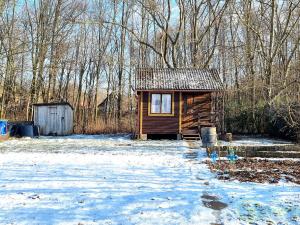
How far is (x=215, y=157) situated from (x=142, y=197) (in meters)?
5.05

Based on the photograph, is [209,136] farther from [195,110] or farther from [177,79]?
[177,79]

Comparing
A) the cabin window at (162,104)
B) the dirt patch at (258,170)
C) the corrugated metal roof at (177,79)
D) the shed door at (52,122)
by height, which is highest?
the corrugated metal roof at (177,79)

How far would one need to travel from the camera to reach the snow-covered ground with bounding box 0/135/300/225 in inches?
218

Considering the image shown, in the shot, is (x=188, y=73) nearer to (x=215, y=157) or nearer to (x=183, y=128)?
(x=183, y=128)

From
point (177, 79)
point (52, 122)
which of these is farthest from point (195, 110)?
point (52, 122)

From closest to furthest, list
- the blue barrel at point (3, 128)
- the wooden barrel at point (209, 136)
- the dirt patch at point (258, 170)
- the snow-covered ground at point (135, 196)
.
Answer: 1. the snow-covered ground at point (135, 196)
2. the dirt patch at point (258, 170)
3. the wooden barrel at point (209, 136)
4. the blue barrel at point (3, 128)

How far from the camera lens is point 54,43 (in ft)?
102

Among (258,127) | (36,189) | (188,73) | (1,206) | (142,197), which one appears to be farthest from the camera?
(258,127)

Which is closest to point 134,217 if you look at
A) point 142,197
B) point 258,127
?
point 142,197

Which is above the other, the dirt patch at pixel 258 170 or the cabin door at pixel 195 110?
the cabin door at pixel 195 110

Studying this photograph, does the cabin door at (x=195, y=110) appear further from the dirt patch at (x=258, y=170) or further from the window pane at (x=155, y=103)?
the dirt patch at (x=258, y=170)

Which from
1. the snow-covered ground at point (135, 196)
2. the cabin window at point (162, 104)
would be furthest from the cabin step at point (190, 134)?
the snow-covered ground at point (135, 196)

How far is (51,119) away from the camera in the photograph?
79.8 feet

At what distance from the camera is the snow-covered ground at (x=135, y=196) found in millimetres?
5547
